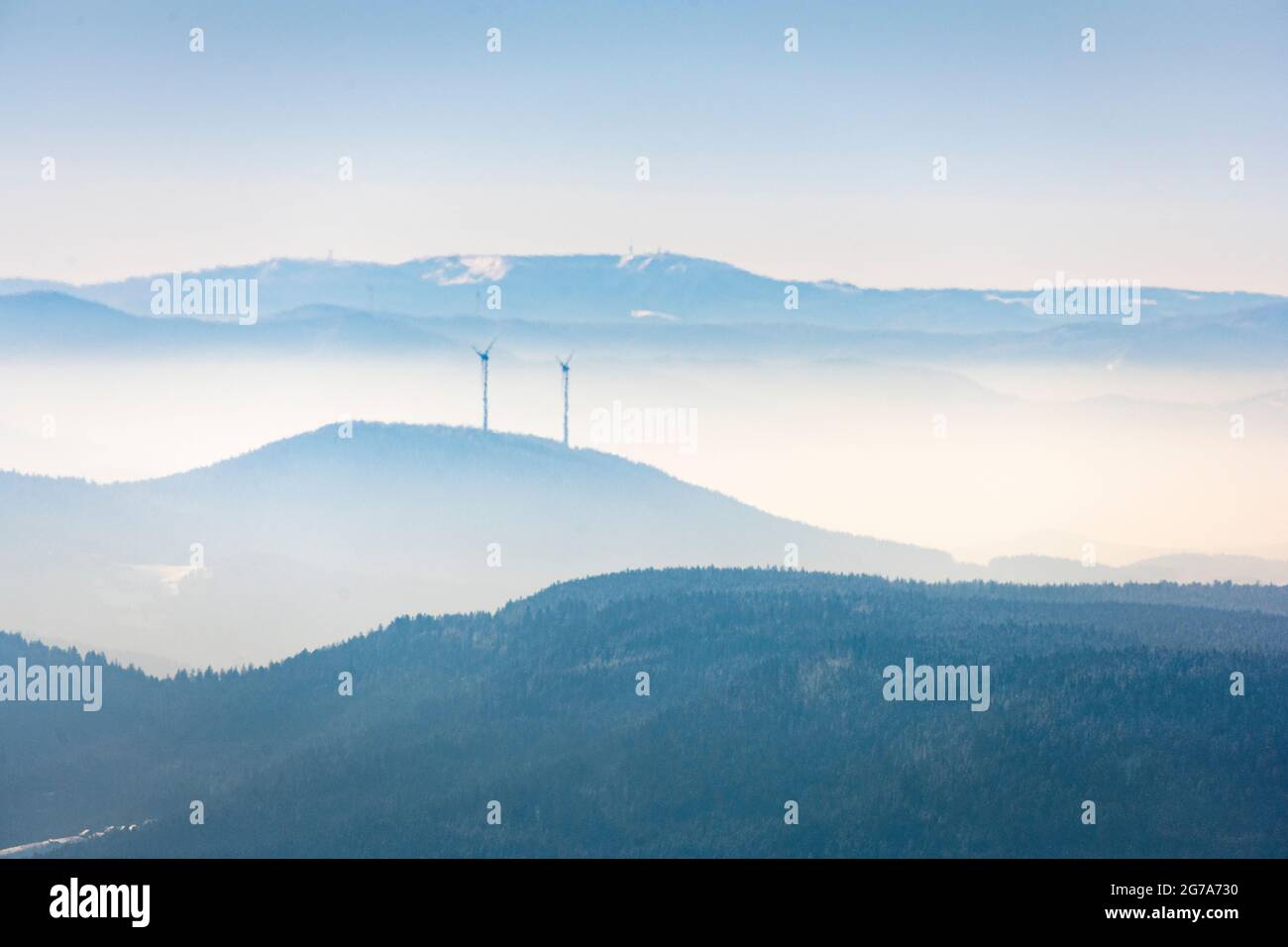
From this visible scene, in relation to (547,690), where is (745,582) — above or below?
above

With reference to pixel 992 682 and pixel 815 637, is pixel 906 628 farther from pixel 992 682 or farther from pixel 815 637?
pixel 992 682
